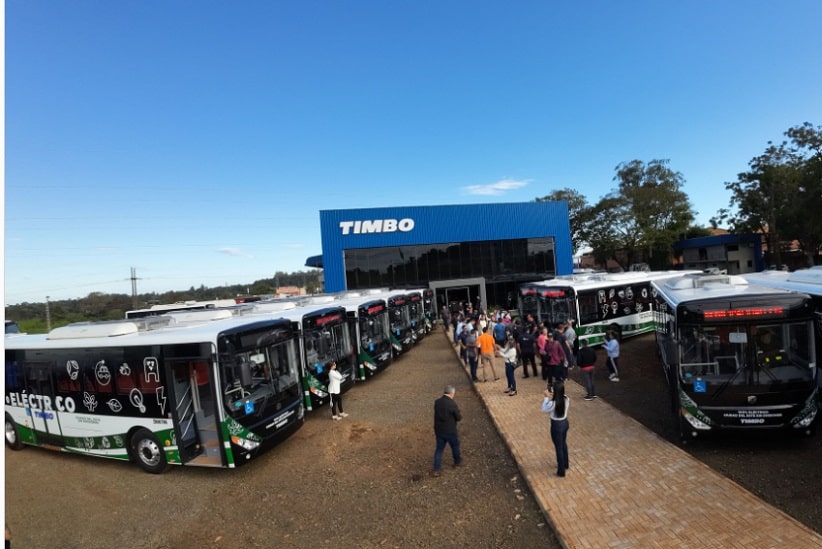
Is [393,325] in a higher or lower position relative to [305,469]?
higher

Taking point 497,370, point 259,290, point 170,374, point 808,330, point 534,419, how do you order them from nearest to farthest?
point 808,330
point 170,374
point 534,419
point 497,370
point 259,290

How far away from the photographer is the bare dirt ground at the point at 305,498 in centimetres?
636

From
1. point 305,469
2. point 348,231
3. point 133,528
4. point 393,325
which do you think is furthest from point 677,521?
point 348,231

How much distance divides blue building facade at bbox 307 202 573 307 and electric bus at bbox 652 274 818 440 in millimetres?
26917

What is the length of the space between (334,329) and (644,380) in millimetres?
8564

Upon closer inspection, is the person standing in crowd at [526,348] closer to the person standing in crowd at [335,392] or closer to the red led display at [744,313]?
the person standing in crowd at [335,392]

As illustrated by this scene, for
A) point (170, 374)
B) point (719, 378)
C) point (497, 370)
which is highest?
point (170, 374)

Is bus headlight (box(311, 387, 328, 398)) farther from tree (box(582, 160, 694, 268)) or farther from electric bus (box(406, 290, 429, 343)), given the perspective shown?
tree (box(582, 160, 694, 268))

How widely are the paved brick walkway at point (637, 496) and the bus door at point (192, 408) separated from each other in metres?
5.57

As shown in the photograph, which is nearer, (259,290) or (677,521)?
Result: (677,521)

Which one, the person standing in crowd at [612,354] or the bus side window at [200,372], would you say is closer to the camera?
the bus side window at [200,372]

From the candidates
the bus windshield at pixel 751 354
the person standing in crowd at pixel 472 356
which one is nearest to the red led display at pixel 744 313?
the bus windshield at pixel 751 354

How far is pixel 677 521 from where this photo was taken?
A: 5.76 m

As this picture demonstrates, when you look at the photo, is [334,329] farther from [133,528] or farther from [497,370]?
[133,528]
